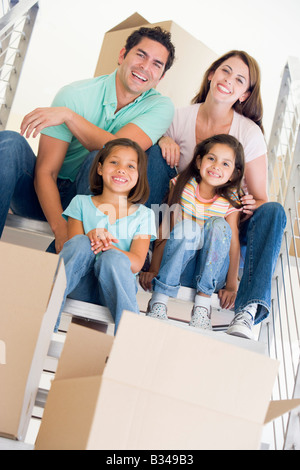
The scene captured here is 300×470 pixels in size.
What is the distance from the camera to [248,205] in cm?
161

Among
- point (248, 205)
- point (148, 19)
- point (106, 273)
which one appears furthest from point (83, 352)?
point (148, 19)

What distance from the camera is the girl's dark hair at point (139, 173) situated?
4.99 feet

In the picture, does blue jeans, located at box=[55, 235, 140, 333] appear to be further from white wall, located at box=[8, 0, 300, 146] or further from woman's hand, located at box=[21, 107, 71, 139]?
white wall, located at box=[8, 0, 300, 146]

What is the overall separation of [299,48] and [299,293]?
167 centimetres

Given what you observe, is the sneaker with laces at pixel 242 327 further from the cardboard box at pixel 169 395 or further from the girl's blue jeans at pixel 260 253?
the cardboard box at pixel 169 395

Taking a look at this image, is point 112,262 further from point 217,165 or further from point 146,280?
point 217,165

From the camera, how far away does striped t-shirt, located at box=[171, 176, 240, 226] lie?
1.61 metres

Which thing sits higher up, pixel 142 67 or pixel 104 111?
pixel 142 67

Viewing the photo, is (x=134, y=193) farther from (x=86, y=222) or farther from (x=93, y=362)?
(x=93, y=362)

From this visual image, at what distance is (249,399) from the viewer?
676mm

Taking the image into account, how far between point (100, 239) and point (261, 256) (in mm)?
426

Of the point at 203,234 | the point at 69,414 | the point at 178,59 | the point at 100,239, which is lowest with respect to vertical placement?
the point at 69,414

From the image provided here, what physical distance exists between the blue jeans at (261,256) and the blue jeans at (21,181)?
1.64 ft

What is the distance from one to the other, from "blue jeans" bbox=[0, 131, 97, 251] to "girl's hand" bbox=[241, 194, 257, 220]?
47cm
